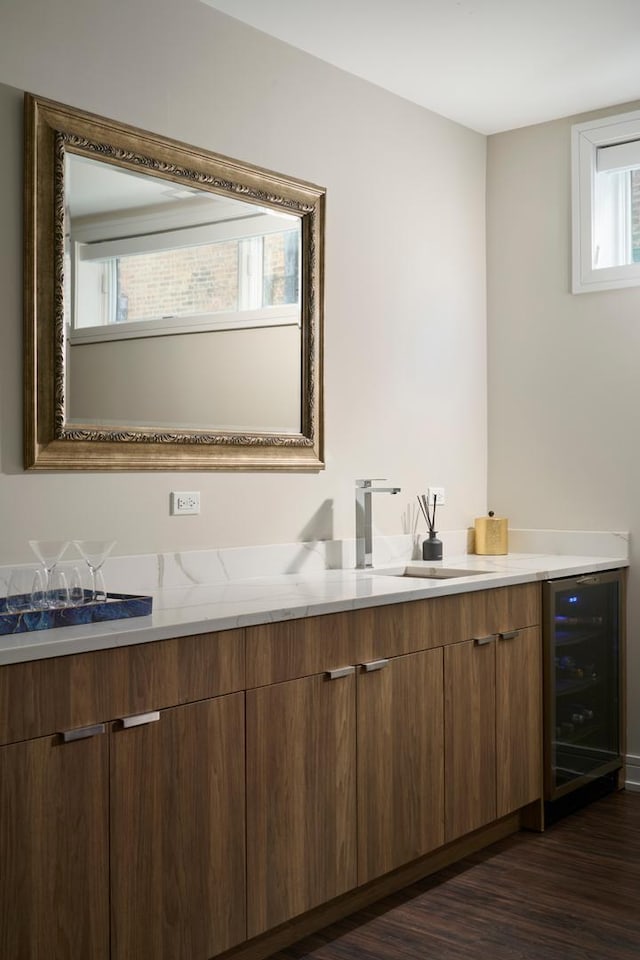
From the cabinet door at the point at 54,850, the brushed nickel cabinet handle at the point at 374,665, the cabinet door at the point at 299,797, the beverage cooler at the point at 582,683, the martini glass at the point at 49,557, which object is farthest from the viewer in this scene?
the beverage cooler at the point at 582,683

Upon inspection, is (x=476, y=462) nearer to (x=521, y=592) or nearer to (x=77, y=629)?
(x=521, y=592)

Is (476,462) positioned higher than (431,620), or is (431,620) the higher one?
(476,462)

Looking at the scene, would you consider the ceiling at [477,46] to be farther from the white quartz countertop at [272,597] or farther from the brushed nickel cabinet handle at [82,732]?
the brushed nickel cabinet handle at [82,732]

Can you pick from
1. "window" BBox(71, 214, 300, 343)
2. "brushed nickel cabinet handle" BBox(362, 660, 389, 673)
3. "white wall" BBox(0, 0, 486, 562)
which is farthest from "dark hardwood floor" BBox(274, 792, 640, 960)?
"window" BBox(71, 214, 300, 343)

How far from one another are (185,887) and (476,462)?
2544 mm

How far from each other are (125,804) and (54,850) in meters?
0.19

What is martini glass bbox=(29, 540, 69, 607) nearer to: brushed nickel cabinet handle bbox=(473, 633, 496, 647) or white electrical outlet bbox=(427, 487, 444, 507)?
brushed nickel cabinet handle bbox=(473, 633, 496, 647)

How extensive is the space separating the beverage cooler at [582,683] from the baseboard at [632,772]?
7 centimetres

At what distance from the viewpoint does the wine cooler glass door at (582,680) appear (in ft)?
11.7

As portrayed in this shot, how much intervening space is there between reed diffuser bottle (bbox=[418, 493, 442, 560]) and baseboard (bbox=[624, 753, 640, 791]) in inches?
43.7

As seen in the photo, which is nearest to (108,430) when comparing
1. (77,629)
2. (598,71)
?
(77,629)

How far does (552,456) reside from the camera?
4246mm

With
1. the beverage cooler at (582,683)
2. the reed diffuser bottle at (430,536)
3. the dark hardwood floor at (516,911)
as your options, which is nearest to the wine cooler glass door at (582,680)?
the beverage cooler at (582,683)

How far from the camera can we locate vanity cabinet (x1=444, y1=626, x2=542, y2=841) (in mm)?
3133
